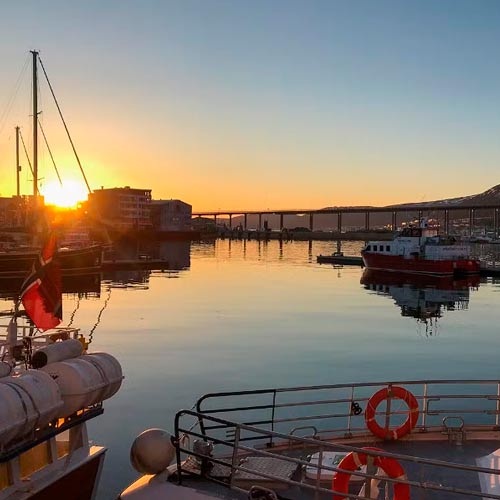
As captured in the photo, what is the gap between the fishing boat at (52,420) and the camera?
1075cm

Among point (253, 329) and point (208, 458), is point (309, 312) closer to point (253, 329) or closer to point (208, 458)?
point (253, 329)

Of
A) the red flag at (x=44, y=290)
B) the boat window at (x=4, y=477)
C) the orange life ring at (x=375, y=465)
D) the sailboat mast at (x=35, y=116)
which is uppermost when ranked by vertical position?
the sailboat mast at (x=35, y=116)

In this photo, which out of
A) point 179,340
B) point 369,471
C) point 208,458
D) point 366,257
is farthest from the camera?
point 366,257

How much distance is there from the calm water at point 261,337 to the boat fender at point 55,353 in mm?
5630

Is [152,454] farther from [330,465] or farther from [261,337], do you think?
[261,337]

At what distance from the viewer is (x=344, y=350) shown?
4003cm

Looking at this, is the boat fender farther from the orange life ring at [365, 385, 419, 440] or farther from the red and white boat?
the red and white boat

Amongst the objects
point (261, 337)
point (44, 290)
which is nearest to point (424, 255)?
A: point (261, 337)

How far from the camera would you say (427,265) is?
9656 cm

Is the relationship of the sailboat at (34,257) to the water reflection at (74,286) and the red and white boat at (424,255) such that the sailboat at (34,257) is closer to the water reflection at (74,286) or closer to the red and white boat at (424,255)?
the water reflection at (74,286)

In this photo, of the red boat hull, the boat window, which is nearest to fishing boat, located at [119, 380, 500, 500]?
the boat window

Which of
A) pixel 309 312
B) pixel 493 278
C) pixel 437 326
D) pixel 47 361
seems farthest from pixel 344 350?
pixel 493 278

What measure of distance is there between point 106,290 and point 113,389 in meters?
65.7

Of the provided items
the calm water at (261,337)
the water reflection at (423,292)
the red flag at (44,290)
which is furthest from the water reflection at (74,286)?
the red flag at (44,290)
